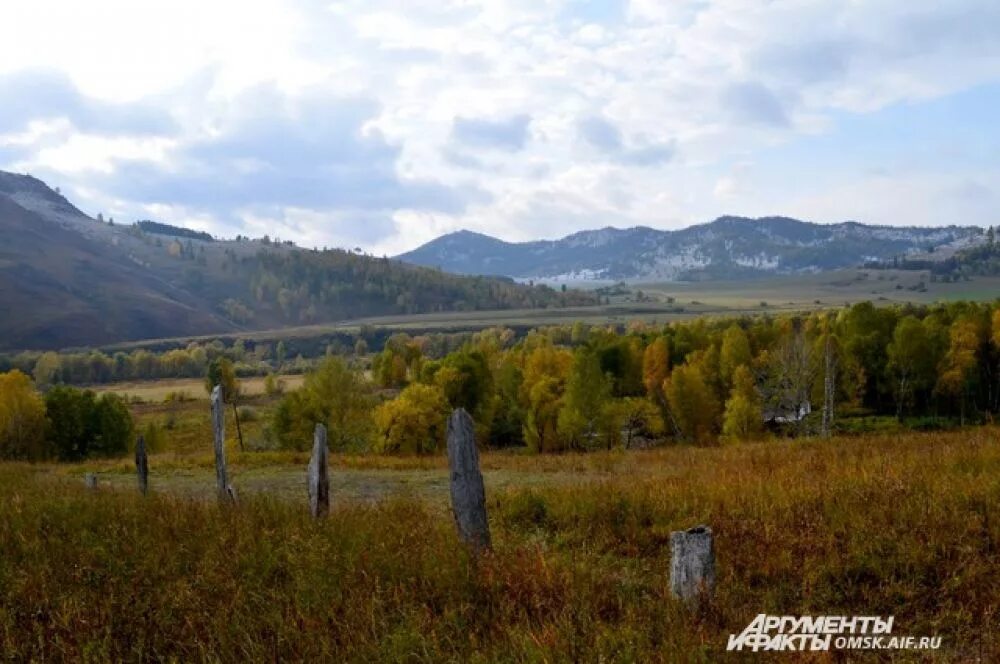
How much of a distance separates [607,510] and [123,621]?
6823 millimetres

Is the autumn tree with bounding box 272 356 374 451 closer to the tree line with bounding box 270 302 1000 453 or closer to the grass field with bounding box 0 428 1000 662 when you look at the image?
the tree line with bounding box 270 302 1000 453

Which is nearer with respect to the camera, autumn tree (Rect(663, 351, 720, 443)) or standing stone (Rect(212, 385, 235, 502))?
standing stone (Rect(212, 385, 235, 502))

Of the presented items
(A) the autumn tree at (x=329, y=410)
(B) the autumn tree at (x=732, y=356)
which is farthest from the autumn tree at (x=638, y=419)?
(A) the autumn tree at (x=329, y=410)

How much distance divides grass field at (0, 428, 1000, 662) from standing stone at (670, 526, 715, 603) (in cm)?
15

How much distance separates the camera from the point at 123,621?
6.34 metres

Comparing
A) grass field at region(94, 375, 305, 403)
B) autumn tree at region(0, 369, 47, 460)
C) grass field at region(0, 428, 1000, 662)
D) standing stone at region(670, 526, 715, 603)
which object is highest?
standing stone at region(670, 526, 715, 603)

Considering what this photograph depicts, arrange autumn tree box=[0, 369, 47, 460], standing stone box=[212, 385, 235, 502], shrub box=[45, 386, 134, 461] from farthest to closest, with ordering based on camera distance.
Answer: shrub box=[45, 386, 134, 461] < autumn tree box=[0, 369, 47, 460] < standing stone box=[212, 385, 235, 502]

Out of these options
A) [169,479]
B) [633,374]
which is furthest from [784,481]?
[633,374]

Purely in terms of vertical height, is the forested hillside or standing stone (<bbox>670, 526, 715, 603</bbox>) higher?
standing stone (<bbox>670, 526, 715, 603</bbox>)

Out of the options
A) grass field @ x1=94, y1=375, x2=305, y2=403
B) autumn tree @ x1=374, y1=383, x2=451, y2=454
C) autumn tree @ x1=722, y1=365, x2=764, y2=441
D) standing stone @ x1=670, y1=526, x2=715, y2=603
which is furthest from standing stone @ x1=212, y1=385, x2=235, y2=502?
grass field @ x1=94, y1=375, x2=305, y2=403

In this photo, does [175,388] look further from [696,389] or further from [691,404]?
[696,389]

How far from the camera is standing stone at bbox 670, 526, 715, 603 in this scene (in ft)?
19.9

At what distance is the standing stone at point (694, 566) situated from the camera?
19.9 feet

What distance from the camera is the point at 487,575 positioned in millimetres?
6785
